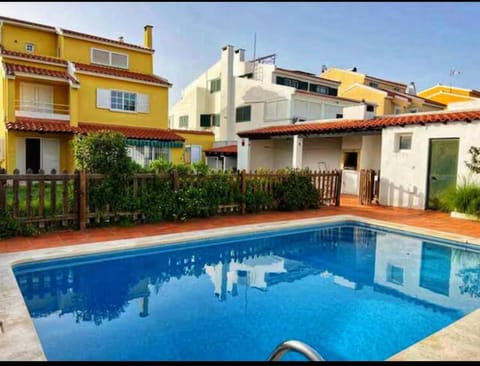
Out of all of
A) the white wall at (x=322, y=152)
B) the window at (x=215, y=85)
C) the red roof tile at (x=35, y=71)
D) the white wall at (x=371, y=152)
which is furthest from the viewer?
the window at (x=215, y=85)

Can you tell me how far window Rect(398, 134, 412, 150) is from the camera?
56.9ft

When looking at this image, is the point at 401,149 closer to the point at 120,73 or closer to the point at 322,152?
the point at 322,152

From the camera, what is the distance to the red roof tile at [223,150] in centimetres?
3338

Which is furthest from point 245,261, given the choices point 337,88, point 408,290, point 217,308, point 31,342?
point 337,88

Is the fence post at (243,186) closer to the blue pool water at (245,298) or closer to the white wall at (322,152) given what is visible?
the blue pool water at (245,298)

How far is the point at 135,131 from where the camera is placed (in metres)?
26.4

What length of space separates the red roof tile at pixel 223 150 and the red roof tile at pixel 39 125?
13.8 meters

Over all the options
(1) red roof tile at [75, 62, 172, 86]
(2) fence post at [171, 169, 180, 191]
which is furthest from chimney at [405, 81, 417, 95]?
(2) fence post at [171, 169, 180, 191]

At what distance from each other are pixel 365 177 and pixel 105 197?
1312 centimetres

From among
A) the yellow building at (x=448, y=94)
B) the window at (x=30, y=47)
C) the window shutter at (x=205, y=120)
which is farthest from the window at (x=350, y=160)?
the yellow building at (x=448, y=94)

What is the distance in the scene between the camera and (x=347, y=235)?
12.2m

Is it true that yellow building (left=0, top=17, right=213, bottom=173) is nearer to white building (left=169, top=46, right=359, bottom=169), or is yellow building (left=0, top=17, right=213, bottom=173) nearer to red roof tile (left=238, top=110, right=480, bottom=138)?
red roof tile (left=238, top=110, right=480, bottom=138)

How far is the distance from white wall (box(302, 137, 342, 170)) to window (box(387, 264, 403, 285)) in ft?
49.9

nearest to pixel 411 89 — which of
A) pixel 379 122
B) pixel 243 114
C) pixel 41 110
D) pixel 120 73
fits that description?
pixel 243 114
